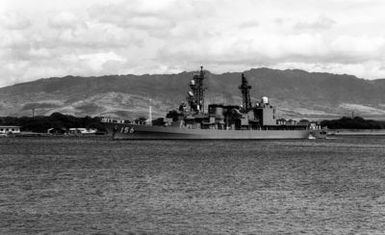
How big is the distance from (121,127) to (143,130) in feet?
24.2

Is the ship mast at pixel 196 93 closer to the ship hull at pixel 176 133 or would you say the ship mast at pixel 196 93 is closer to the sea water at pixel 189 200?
the ship hull at pixel 176 133

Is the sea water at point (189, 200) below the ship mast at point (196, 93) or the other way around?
below

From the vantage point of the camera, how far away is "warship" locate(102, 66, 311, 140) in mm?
140125

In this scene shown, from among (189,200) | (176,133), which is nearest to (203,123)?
(176,133)

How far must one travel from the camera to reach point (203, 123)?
144m

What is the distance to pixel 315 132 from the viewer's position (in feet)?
598

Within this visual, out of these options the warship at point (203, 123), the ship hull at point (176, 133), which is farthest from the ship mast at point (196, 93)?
the ship hull at point (176, 133)

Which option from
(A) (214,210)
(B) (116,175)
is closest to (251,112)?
(B) (116,175)

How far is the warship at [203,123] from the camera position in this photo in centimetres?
14012

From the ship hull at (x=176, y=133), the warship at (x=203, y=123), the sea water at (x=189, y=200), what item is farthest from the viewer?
the warship at (x=203, y=123)

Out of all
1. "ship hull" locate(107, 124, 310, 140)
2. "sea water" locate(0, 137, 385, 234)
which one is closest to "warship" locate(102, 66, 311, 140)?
"ship hull" locate(107, 124, 310, 140)

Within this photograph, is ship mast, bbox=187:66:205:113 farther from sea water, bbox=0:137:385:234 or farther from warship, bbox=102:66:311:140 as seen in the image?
sea water, bbox=0:137:385:234

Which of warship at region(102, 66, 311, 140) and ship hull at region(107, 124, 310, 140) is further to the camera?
warship at region(102, 66, 311, 140)

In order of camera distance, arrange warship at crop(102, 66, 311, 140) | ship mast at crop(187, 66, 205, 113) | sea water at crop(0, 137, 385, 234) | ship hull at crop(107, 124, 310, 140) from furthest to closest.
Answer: ship mast at crop(187, 66, 205, 113), warship at crop(102, 66, 311, 140), ship hull at crop(107, 124, 310, 140), sea water at crop(0, 137, 385, 234)
